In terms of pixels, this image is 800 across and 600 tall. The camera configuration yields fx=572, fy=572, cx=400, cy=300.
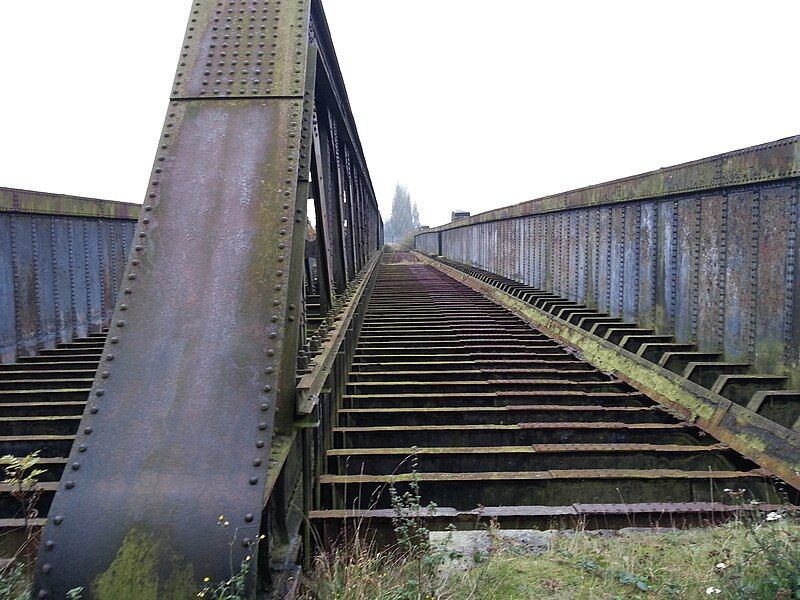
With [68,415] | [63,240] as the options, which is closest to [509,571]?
[68,415]

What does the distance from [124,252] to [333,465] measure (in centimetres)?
810

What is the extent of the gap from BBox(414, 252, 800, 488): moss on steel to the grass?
0.95 metres

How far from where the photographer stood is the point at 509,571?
103 inches

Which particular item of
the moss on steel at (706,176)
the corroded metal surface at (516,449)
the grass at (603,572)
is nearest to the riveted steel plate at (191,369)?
the grass at (603,572)

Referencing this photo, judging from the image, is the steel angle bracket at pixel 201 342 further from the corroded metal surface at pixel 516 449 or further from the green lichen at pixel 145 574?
the corroded metal surface at pixel 516 449

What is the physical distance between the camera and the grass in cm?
242

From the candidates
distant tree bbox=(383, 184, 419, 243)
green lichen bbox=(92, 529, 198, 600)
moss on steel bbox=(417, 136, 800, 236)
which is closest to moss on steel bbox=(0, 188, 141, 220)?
green lichen bbox=(92, 529, 198, 600)

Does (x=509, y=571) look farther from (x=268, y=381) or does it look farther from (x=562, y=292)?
(x=562, y=292)

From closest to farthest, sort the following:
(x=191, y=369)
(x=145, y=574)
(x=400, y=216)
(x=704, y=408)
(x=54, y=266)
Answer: (x=145, y=574) < (x=191, y=369) < (x=704, y=408) < (x=54, y=266) < (x=400, y=216)

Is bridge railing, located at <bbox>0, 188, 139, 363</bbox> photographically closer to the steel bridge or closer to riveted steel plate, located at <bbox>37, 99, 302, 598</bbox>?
the steel bridge

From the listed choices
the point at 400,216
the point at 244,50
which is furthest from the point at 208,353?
the point at 400,216

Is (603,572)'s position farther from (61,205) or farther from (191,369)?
(61,205)

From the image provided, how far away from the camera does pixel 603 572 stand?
261 centimetres

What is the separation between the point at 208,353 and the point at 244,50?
194cm
